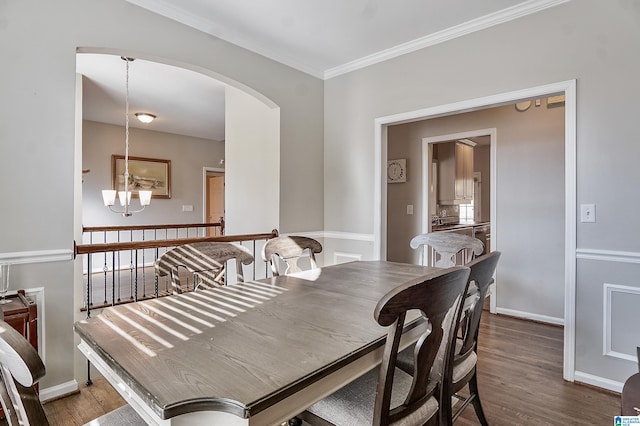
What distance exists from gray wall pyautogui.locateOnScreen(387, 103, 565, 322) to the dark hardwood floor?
2.79ft

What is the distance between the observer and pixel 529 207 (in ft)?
12.2

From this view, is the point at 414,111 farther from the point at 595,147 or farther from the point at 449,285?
the point at 449,285

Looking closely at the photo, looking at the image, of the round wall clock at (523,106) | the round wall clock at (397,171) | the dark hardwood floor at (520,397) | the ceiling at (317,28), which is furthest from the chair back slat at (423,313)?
the round wall clock at (397,171)

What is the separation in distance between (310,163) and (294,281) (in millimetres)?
2143

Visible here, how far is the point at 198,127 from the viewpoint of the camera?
6734mm

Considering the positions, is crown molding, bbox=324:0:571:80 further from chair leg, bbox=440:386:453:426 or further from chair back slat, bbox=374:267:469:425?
→ chair leg, bbox=440:386:453:426

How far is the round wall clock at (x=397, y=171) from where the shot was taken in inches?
184

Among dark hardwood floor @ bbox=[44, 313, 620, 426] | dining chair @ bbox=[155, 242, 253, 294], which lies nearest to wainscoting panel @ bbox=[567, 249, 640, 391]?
dark hardwood floor @ bbox=[44, 313, 620, 426]

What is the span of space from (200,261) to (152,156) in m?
5.93

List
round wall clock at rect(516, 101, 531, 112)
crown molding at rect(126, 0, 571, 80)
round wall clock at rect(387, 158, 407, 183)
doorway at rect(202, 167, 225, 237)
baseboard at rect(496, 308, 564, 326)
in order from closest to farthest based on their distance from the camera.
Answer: crown molding at rect(126, 0, 571, 80) < baseboard at rect(496, 308, 564, 326) < round wall clock at rect(516, 101, 531, 112) < round wall clock at rect(387, 158, 407, 183) < doorway at rect(202, 167, 225, 237)

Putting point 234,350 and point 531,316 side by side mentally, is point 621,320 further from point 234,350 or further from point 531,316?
point 234,350

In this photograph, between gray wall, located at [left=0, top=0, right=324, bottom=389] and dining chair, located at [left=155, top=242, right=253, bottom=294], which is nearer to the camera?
dining chair, located at [left=155, top=242, right=253, bottom=294]

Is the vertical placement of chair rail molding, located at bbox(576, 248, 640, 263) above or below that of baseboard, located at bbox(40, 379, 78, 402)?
above

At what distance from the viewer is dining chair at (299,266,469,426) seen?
908 mm
